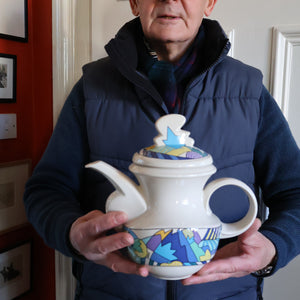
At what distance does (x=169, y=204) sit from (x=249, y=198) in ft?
0.55

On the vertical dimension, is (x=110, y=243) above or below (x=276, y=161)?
below

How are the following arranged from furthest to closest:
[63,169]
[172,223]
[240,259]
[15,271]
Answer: [15,271] → [63,169] → [240,259] → [172,223]

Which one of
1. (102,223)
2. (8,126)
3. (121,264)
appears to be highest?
(8,126)

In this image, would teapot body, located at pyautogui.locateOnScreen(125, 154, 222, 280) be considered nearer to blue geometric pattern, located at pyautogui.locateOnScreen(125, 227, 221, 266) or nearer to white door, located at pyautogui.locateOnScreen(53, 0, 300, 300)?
blue geometric pattern, located at pyautogui.locateOnScreen(125, 227, 221, 266)

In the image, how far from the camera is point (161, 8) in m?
0.93

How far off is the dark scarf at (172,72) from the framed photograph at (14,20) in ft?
1.79

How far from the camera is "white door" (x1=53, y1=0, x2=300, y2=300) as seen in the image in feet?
3.88

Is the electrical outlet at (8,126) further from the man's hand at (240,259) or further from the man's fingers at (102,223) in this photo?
the man's hand at (240,259)

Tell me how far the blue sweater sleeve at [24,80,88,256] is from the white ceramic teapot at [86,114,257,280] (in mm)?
315

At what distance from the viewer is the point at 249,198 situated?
71 centimetres

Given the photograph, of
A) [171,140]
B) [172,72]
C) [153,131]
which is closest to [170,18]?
[172,72]

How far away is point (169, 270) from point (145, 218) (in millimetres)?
106

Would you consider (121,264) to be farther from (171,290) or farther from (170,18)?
(170,18)

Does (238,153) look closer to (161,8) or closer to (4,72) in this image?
(161,8)
